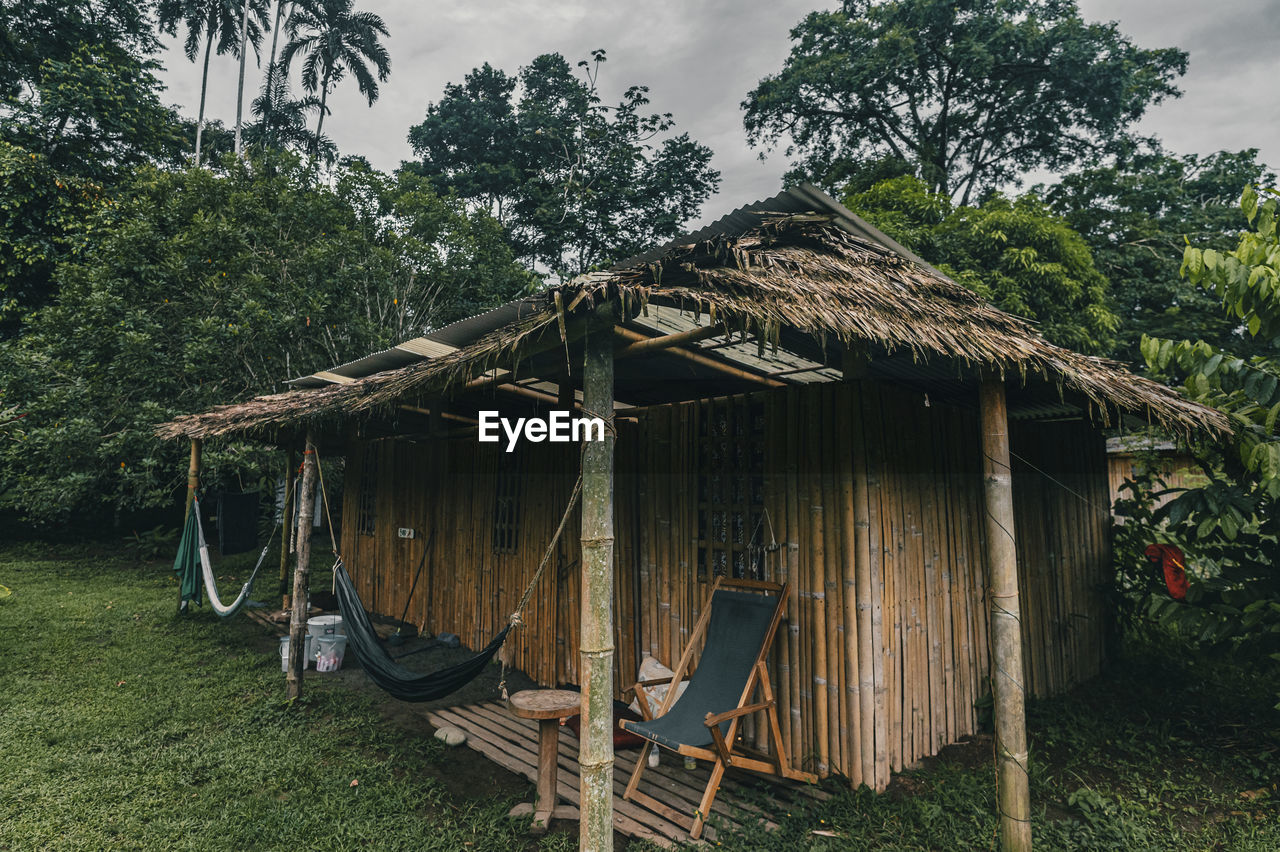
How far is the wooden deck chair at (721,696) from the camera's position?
9.41 ft

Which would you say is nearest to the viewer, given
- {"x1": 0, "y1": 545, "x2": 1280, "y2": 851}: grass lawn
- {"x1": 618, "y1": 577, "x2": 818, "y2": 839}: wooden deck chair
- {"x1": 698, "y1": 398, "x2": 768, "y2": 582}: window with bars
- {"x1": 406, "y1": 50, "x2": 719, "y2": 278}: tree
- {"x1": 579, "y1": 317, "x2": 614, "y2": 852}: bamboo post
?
{"x1": 579, "y1": 317, "x2": 614, "y2": 852}: bamboo post

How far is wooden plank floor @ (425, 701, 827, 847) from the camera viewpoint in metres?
2.82

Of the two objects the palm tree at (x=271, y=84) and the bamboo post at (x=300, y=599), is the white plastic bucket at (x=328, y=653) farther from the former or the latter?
the palm tree at (x=271, y=84)

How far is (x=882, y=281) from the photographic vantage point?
2943 millimetres

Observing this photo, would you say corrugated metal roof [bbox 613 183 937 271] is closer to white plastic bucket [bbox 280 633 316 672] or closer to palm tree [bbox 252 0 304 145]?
white plastic bucket [bbox 280 633 316 672]

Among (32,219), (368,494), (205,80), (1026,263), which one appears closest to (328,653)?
(368,494)

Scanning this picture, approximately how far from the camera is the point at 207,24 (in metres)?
17.0

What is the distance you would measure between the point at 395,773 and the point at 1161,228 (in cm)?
1496

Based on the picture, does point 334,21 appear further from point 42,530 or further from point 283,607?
point 283,607

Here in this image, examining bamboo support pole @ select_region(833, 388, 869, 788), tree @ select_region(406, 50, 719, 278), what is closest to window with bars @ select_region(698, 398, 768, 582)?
bamboo support pole @ select_region(833, 388, 869, 788)

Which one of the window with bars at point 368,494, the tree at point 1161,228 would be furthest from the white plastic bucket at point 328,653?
the tree at point 1161,228

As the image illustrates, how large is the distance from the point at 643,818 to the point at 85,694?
14.1 ft

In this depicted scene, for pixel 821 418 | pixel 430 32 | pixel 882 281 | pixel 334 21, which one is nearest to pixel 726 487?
pixel 821 418

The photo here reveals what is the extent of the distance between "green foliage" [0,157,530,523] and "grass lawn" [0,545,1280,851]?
197 inches
